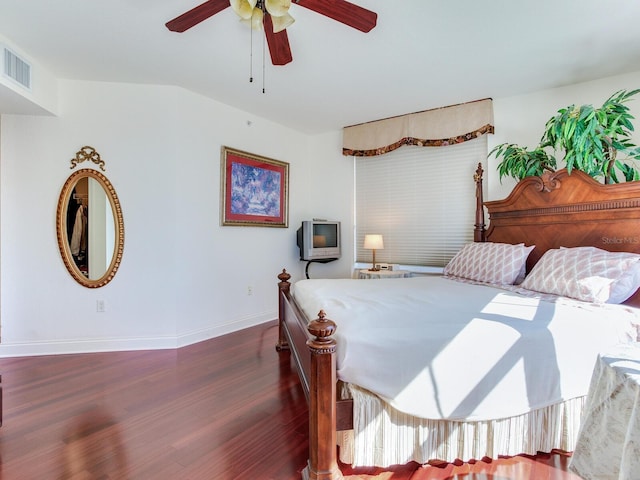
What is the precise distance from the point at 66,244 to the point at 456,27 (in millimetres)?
3712

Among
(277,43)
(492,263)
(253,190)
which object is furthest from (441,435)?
(253,190)

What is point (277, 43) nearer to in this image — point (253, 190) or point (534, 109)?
point (253, 190)

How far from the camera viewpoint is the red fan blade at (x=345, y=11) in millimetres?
1636

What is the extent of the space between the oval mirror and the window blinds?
2839 millimetres

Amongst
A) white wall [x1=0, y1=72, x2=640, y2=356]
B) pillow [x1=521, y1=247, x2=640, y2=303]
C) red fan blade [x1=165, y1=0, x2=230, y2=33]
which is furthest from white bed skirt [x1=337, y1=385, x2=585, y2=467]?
white wall [x1=0, y1=72, x2=640, y2=356]

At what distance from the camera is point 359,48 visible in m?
2.52

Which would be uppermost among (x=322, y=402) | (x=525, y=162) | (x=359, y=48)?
(x=359, y=48)

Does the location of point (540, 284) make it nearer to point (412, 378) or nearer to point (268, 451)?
point (412, 378)

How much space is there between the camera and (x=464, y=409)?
4.66 feet

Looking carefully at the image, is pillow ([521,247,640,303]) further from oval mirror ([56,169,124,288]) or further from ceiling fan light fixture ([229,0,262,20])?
oval mirror ([56,169,124,288])

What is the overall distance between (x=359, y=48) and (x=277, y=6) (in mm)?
1148

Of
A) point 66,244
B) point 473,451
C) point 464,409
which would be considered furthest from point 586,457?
point 66,244

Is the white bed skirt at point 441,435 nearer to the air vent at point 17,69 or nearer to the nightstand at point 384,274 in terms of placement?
the nightstand at point 384,274

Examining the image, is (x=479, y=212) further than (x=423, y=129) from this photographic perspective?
No
